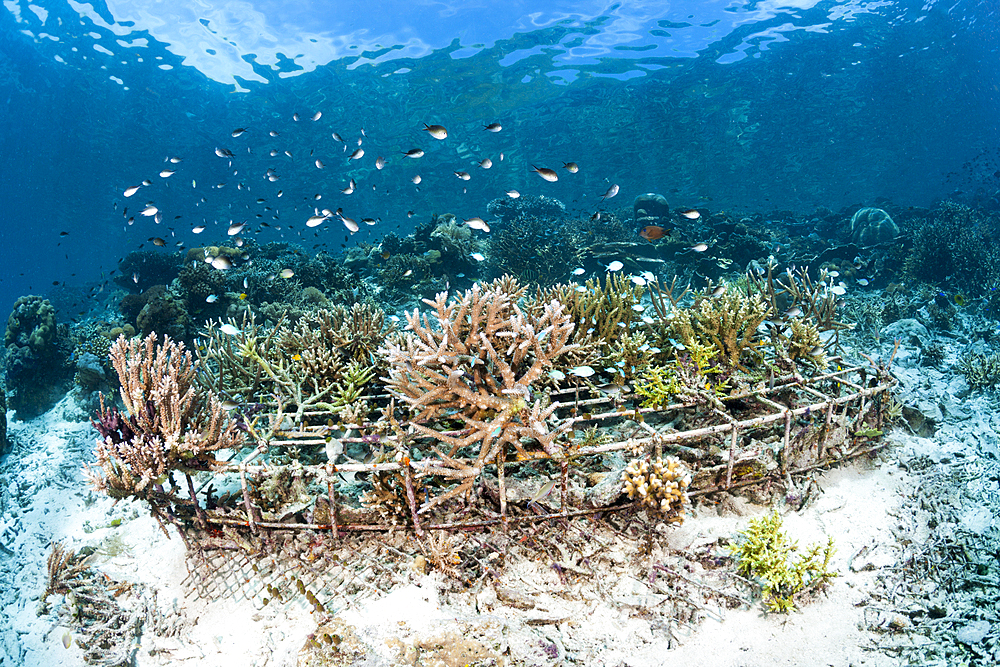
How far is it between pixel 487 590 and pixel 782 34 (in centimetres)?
3476

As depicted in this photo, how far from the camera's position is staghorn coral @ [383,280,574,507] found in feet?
11.5

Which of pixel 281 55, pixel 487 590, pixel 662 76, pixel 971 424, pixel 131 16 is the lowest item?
pixel 971 424

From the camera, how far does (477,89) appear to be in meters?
30.6

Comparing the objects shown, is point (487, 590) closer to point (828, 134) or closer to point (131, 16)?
point (131, 16)

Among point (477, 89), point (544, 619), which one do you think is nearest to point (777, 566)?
point (544, 619)

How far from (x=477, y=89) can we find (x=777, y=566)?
3365 centimetres

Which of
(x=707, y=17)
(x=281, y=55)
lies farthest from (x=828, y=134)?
(x=281, y=55)

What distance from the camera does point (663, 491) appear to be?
11.1 feet

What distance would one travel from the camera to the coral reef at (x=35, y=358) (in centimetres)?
982

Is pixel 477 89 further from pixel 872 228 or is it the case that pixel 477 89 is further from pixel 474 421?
pixel 474 421

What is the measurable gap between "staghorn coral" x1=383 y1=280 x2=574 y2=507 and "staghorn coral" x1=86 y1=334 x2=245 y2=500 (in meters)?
1.60

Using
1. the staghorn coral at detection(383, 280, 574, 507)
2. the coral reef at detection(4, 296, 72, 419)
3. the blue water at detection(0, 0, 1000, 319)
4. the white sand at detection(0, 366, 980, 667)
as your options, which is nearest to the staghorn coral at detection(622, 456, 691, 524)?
the white sand at detection(0, 366, 980, 667)

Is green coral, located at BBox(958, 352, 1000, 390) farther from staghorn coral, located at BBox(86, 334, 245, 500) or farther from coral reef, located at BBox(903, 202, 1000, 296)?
staghorn coral, located at BBox(86, 334, 245, 500)

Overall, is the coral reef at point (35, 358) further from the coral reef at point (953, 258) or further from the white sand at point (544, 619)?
the coral reef at point (953, 258)
